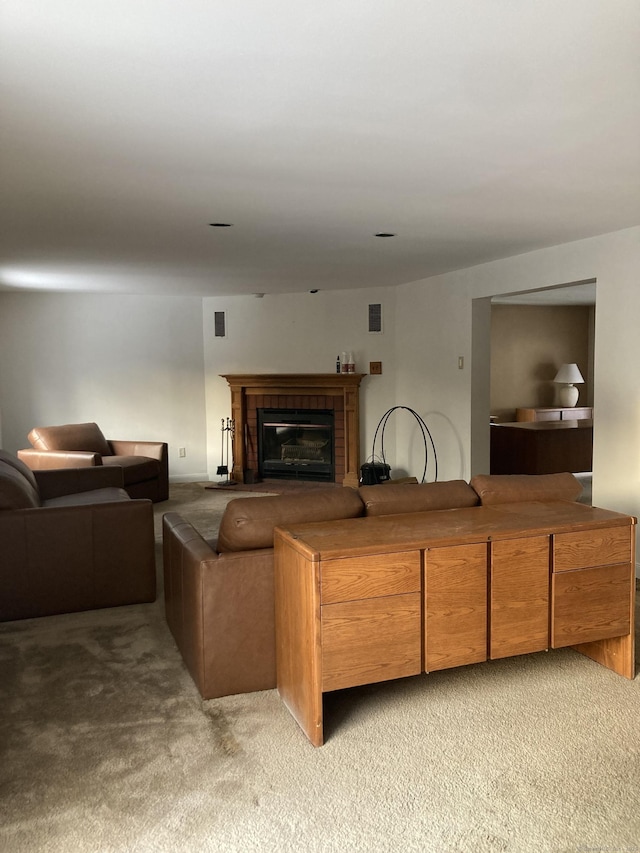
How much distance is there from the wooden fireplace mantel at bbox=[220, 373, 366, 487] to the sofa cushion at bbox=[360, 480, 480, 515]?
4.68 meters

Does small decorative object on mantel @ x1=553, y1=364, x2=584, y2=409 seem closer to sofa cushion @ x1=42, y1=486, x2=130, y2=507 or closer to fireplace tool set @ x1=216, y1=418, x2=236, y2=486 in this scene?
fireplace tool set @ x1=216, y1=418, x2=236, y2=486

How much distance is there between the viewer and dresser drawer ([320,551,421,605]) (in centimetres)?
255

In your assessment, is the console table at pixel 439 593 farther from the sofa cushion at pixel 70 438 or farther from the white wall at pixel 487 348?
the sofa cushion at pixel 70 438

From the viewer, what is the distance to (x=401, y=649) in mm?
2689

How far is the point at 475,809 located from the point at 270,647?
1089mm

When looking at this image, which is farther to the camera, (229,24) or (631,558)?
(631,558)

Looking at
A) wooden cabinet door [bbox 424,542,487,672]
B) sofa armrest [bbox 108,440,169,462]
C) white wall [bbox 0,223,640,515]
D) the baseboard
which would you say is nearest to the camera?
wooden cabinet door [bbox 424,542,487,672]

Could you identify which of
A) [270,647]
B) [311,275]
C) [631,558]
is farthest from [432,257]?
[270,647]

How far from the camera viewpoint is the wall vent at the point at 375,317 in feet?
26.2

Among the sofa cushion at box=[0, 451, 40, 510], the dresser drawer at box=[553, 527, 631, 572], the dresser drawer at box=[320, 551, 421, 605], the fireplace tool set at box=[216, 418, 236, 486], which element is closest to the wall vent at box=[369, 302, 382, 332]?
the fireplace tool set at box=[216, 418, 236, 486]

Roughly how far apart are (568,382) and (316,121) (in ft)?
24.6

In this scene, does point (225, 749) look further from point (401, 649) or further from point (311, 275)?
point (311, 275)

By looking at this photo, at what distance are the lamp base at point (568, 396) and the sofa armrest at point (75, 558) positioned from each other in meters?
6.95

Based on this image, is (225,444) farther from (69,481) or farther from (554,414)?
(554,414)
